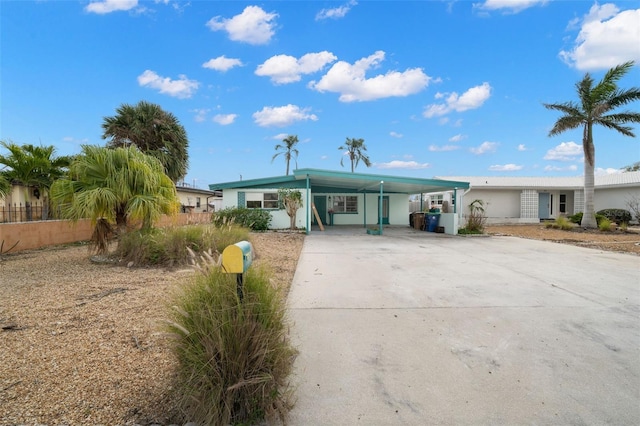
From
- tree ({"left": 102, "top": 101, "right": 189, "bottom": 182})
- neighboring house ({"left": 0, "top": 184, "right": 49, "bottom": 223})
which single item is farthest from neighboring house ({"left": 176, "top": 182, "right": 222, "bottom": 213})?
neighboring house ({"left": 0, "top": 184, "right": 49, "bottom": 223})

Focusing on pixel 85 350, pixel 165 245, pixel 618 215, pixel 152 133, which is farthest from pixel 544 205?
pixel 85 350

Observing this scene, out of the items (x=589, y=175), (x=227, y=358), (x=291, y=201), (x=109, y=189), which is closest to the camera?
(x=227, y=358)

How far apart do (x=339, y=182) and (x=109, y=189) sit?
1207cm

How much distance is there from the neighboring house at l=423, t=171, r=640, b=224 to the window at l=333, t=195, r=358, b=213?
295 inches

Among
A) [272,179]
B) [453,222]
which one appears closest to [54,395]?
[272,179]

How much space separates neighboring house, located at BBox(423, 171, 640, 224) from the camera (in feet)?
79.6

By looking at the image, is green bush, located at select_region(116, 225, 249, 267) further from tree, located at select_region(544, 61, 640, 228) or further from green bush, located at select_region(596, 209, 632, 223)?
green bush, located at select_region(596, 209, 632, 223)

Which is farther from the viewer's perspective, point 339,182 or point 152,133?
point 152,133

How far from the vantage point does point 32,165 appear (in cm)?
996

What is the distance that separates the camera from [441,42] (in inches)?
462

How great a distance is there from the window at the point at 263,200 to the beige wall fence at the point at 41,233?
7.22m

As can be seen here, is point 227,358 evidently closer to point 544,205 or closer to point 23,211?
point 23,211

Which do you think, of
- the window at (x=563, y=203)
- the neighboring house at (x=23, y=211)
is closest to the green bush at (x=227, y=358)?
the neighboring house at (x=23, y=211)

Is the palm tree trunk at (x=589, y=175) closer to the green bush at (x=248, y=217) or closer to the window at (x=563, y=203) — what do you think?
the window at (x=563, y=203)
